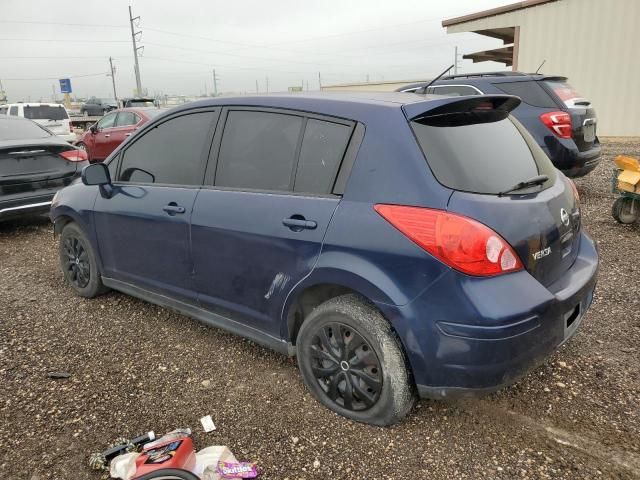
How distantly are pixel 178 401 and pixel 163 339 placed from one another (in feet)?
2.80

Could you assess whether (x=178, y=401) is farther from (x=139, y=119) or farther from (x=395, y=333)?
(x=139, y=119)

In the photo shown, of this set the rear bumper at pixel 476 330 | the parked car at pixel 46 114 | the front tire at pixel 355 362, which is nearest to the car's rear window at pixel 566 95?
the rear bumper at pixel 476 330

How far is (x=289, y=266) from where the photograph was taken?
2.65 m

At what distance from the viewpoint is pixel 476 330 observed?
2117 mm

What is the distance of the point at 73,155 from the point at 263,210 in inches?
206

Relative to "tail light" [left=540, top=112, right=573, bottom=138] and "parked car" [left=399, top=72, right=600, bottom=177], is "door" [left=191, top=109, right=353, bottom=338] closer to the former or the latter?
"parked car" [left=399, top=72, right=600, bottom=177]

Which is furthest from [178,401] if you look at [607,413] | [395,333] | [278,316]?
[607,413]

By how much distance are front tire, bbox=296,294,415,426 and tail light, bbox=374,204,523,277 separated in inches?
18.0

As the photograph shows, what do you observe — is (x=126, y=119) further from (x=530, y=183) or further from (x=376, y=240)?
(x=530, y=183)

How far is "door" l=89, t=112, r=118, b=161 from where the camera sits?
12508mm

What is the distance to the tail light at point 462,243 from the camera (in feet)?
7.01

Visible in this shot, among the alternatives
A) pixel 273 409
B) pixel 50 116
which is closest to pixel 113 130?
pixel 50 116

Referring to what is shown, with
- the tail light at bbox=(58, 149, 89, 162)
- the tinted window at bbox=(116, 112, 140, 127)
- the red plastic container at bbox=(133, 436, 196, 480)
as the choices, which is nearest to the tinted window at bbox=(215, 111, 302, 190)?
the red plastic container at bbox=(133, 436, 196, 480)

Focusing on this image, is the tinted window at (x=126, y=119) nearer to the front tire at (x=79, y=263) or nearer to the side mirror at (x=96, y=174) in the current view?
the front tire at (x=79, y=263)
